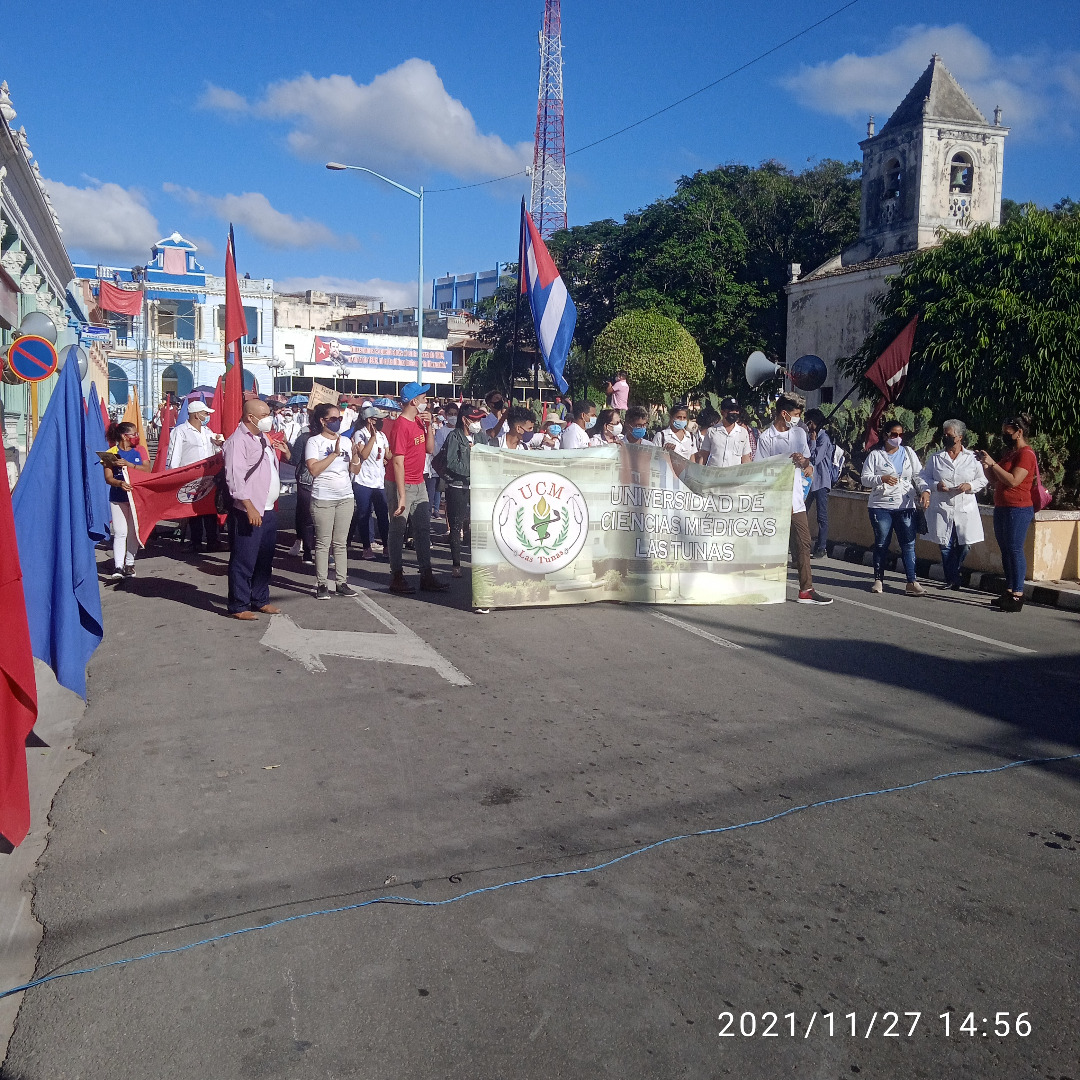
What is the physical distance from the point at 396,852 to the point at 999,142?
40.0 m

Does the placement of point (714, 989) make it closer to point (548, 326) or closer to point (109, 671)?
point (109, 671)

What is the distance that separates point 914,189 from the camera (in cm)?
3650

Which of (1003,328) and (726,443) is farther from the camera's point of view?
(1003,328)

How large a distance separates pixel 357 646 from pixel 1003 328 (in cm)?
1676

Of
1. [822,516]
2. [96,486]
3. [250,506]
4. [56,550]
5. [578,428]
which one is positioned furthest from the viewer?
[822,516]

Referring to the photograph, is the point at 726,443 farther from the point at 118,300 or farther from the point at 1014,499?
the point at 118,300

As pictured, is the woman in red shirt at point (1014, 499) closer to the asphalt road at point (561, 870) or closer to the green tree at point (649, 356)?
the asphalt road at point (561, 870)

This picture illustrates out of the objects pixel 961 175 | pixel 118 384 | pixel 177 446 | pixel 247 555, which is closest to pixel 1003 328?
pixel 177 446

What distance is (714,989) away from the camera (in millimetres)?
3170

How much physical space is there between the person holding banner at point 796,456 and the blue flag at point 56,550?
21.2 ft

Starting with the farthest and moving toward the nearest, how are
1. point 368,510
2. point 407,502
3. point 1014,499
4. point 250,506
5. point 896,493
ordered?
point 368,510
point 896,493
point 407,502
point 1014,499
point 250,506

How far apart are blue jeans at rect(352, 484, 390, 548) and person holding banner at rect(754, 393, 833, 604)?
460 cm

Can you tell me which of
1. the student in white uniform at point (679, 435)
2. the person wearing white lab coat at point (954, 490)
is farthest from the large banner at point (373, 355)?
the person wearing white lab coat at point (954, 490)
